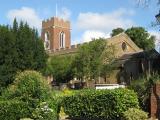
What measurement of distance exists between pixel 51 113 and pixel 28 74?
6547mm

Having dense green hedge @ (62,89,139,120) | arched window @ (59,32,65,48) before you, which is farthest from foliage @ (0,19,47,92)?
arched window @ (59,32,65,48)

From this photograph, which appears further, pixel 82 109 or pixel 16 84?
pixel 16 84

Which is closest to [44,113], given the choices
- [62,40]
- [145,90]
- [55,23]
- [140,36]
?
[145,90]

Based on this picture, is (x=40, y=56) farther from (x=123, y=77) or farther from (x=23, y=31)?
(x=123, y=77)

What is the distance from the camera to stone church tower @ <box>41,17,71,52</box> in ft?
379

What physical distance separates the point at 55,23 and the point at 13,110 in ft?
290

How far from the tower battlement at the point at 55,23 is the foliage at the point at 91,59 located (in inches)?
1884

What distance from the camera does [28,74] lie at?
3275 cm

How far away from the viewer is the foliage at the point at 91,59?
64938mm

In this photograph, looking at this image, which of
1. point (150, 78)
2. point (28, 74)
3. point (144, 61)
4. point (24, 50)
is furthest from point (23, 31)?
point (150, 78)

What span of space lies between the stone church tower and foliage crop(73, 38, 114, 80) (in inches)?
1892

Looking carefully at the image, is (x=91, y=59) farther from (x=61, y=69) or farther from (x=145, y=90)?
(x=145, y=90)

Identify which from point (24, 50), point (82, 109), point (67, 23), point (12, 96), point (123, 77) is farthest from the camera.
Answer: point (67, 23)

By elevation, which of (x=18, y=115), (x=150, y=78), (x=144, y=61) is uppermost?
(x=144, y=61)
